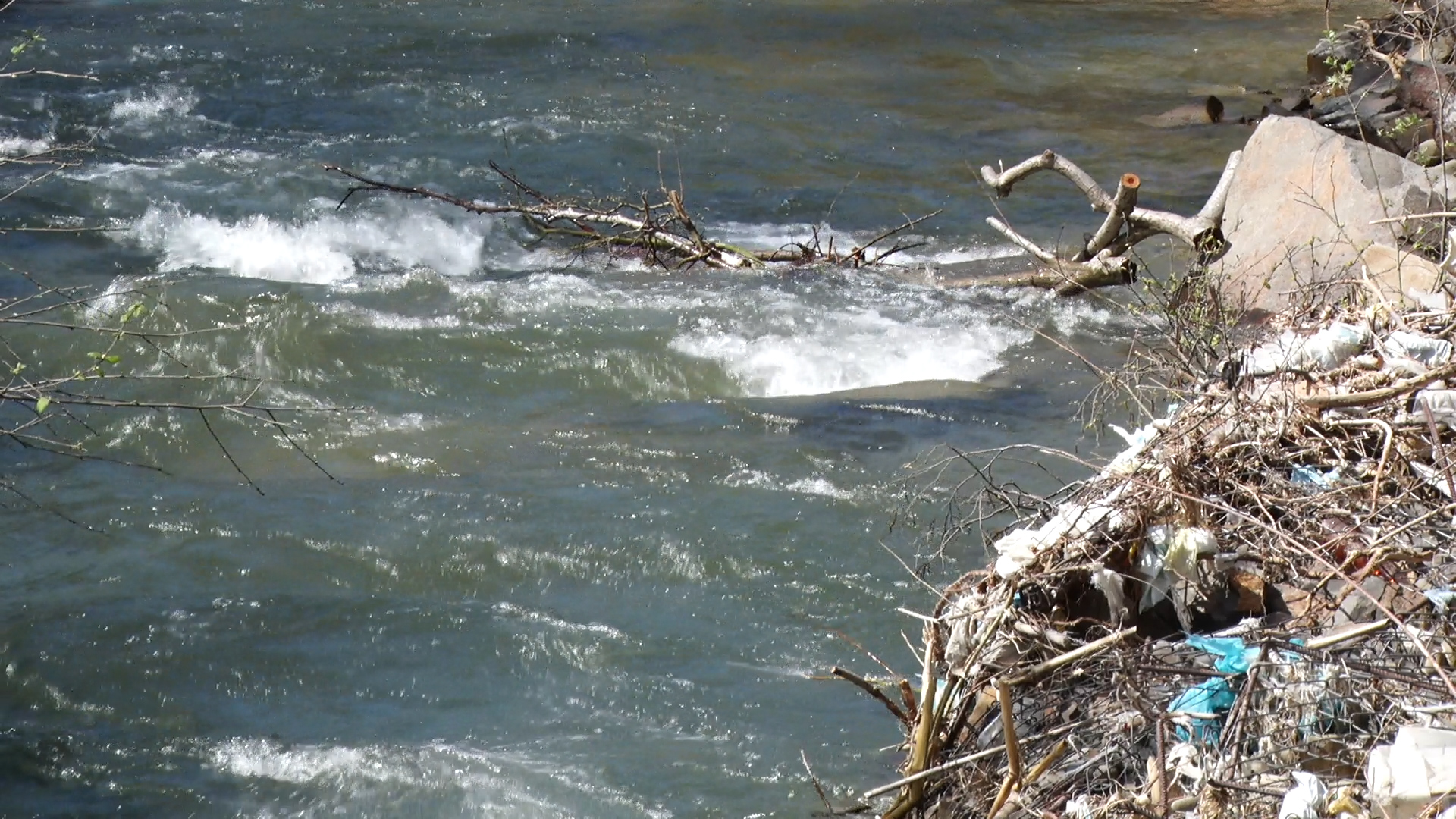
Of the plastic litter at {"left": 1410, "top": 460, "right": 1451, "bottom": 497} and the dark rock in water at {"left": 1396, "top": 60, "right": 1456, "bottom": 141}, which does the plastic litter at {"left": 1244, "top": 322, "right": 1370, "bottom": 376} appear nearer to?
the plastic litter at {"left": 1410, "top": 460, "right": 1451, "bottom": 497}

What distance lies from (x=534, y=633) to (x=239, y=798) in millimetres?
1251

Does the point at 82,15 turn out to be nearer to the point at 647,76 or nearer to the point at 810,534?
the point at 647,76

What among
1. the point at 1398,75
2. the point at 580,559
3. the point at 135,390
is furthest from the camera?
the point at 1398,75

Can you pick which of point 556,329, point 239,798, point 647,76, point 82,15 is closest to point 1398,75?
point 556,329

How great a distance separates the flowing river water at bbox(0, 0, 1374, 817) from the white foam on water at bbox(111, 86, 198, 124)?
45mm

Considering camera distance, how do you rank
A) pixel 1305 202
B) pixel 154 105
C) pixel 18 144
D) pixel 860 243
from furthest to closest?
Result: 1. pixel 154 105
2. pixel 18 144
3. pixel 860 243
4. pixel 1305 202

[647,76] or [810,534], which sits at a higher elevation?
[647,76]

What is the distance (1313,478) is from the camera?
3926mm

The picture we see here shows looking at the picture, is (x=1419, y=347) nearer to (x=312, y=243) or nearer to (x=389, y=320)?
(x=389, y=320)

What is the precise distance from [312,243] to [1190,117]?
26.0 ft

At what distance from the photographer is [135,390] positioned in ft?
24.4

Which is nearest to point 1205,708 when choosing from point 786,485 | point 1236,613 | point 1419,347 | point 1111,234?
point 1236,613

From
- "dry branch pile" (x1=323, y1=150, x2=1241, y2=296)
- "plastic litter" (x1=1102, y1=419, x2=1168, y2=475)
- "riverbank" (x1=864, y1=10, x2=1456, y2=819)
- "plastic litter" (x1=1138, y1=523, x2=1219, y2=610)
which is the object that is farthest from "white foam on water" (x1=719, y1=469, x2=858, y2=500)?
"plastic litter" (x1=1138, y1=523, x2=1219, y2=610)

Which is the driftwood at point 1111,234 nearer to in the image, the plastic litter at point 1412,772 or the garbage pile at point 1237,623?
the garbage pile at point 1237,623
